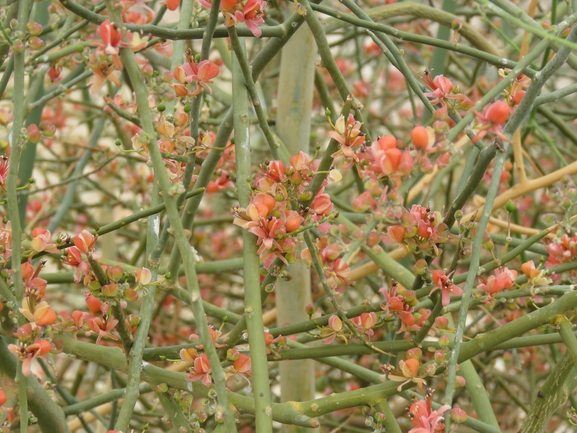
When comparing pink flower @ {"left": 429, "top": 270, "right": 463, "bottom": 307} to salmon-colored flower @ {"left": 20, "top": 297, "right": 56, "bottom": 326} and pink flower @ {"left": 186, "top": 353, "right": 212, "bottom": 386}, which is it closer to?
pink flower @ {"left": 186, "top": 353, "right": 212, "bottom": 386}

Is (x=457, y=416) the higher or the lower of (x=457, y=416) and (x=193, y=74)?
the lower

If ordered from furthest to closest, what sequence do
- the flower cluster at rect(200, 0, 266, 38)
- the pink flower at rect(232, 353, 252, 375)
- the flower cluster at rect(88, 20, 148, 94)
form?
1. the pink flower at rect(232, 353, 252, 375)
2. the flower cluster at rect(200, 0, 266, 38)
3. the flower cluster at rect(88, 20, 148, 94)

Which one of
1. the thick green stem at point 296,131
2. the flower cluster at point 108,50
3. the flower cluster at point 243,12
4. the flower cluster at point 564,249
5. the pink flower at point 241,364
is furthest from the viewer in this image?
the thick green stem at point 296,131

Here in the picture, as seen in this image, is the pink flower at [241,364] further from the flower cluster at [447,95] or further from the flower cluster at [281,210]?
the flower cluster at [447,95]

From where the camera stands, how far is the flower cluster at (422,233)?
83cm

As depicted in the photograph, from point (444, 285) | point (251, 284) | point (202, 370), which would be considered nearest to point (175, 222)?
point (251, 284)

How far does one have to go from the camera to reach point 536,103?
873 mm

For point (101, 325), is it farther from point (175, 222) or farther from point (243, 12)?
point (243, 12)

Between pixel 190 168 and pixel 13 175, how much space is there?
8.7 inches

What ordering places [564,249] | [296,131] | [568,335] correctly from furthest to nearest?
[296,131], [564,249], [568,335]

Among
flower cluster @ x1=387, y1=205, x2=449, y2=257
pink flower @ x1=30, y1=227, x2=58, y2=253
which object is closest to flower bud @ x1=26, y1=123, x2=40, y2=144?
pink flower @ x1=30, y1=227, x2=58, y2=253

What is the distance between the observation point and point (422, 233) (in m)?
0.83

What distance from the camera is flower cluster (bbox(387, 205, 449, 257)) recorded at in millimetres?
827

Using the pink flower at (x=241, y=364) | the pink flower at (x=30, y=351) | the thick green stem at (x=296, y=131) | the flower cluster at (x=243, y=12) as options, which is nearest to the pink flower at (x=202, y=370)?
the pink flower at (x=241, y=364)
